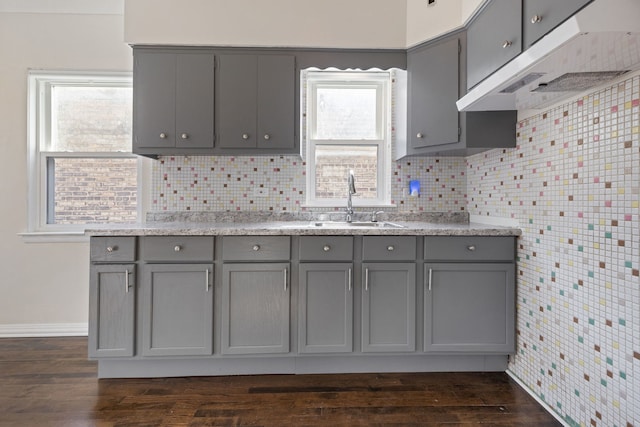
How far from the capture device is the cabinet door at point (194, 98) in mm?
2328

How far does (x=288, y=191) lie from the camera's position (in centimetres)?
272

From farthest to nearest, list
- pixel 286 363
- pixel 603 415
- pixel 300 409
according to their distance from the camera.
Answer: pixel 286 363 < pixel 300 409 < pixel 603 415

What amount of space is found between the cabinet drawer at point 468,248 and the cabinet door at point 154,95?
5.90 feet

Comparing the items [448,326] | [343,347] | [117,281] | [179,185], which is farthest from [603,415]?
[179,185]

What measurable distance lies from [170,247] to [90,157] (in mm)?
1415

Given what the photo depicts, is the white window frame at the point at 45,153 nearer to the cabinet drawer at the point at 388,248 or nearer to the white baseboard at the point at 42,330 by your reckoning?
the white baseboard at the point at 42,330

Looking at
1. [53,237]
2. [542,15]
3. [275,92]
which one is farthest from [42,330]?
[542,15]

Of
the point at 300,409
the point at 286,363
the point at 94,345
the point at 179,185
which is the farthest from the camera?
the point at 179,185

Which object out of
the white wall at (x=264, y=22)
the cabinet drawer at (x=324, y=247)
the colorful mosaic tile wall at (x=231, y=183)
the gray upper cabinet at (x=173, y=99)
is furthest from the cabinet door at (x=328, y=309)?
the white wall at (x=264, y=22)

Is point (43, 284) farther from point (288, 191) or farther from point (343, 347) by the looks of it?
point (343, 347)

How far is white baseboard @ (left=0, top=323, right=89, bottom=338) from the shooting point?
2715 millimetres

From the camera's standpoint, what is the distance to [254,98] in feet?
7.68

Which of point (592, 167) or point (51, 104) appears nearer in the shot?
point (592, 167)

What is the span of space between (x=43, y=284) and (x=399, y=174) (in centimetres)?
291
